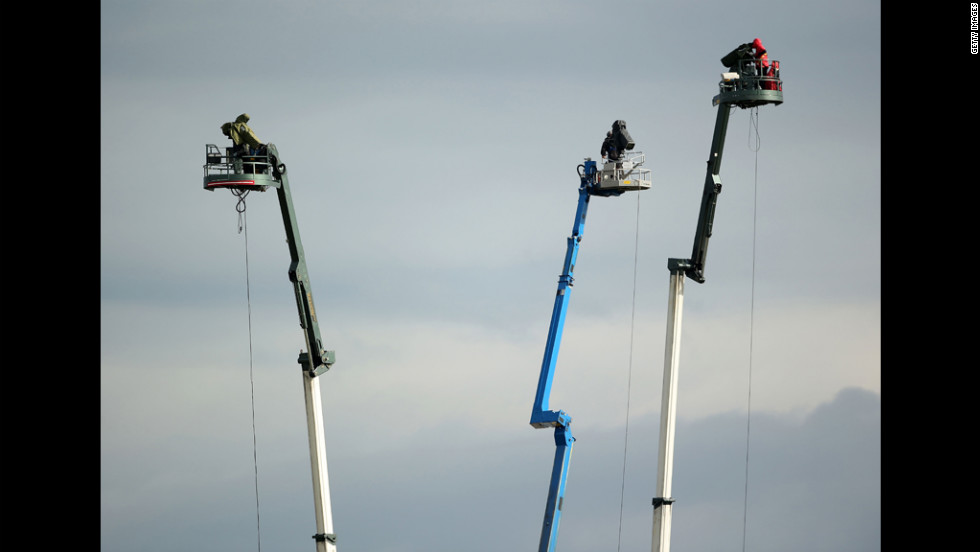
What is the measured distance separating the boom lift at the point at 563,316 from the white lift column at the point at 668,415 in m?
3.49

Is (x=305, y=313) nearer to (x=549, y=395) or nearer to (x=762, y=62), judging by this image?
(x=549, y=395)

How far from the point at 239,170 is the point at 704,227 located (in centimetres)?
1762

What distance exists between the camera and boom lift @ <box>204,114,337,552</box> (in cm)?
7875

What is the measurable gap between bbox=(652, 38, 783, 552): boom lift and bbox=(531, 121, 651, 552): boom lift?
278cm

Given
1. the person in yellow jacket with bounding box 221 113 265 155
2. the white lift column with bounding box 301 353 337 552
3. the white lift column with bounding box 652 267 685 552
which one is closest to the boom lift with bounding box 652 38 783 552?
the white lift column with bounding box 652 267 685 552

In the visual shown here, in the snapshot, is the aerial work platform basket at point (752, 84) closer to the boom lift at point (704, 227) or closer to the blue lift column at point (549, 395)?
the boom lift at point (704, 227)

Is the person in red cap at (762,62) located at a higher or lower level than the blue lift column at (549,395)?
higher

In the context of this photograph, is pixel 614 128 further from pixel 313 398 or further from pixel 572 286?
pixel 313 398

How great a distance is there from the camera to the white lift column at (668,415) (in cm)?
8200

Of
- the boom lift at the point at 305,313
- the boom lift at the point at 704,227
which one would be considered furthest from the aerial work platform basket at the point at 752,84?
the boom lift at the point at 305,313

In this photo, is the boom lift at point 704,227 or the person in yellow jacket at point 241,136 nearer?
the person in yellow jacket at point 241,136
